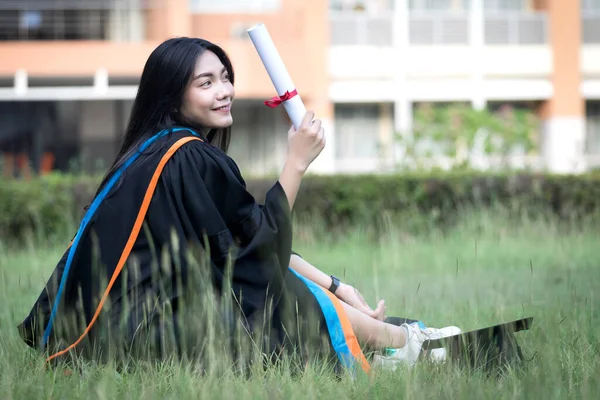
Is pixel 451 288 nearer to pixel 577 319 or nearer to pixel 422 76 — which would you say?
pixel 577 319

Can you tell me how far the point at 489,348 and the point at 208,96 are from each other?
1.23 meters

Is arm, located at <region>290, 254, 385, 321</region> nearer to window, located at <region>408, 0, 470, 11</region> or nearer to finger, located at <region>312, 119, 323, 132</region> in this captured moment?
finger, located at <region>312, 119, 323, 132</region>

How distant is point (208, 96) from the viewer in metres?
2.96

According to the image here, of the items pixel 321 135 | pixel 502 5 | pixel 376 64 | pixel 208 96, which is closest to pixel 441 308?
pixel 321 135

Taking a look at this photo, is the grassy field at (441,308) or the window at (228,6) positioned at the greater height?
the window at (228,6)

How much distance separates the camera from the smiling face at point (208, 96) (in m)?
2.96

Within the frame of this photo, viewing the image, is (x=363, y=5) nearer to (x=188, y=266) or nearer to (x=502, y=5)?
(x=502, y=5)

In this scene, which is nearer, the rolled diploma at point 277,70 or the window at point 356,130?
the rolled diploma at point 277,70

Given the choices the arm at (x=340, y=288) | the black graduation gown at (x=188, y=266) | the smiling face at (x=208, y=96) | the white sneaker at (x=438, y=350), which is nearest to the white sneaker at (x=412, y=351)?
the white sneaker at (x=438, y=350)

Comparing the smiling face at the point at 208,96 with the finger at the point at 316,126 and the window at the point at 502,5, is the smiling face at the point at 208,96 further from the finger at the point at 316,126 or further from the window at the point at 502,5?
the window at the point at 502,5

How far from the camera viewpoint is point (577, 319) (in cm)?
346

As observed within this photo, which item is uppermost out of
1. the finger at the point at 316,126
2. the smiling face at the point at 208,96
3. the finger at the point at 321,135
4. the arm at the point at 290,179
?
the smiling face at the point at 208,96

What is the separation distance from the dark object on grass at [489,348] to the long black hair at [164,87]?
1.15m

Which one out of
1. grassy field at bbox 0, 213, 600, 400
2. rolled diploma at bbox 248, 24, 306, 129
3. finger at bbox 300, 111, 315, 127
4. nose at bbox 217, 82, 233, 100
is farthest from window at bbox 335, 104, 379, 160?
finger at bbox 300, 111, 315, 127
